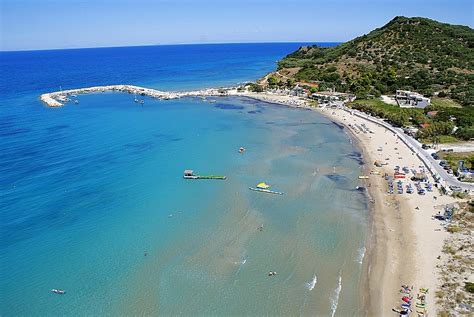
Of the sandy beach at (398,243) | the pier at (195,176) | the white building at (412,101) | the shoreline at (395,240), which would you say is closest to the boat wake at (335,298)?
the shoreline at (395,240)

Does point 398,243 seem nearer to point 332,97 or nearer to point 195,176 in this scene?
point 195,176

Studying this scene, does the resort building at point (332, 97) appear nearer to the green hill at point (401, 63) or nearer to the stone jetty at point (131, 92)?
the green hill at point (401, 63)

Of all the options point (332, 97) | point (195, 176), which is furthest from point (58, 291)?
point (332, 97)

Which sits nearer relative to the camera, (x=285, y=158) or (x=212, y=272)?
(x=212, y=272)

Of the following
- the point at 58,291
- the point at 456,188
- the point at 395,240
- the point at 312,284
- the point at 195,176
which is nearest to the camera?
the point at 58,291

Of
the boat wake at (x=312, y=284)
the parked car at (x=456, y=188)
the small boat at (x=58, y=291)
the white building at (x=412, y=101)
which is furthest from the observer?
the white building at (x=412, y=101)

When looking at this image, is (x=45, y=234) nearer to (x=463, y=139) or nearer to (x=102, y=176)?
(x=102, y=176)

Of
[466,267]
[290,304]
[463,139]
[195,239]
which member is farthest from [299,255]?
[463,139]
